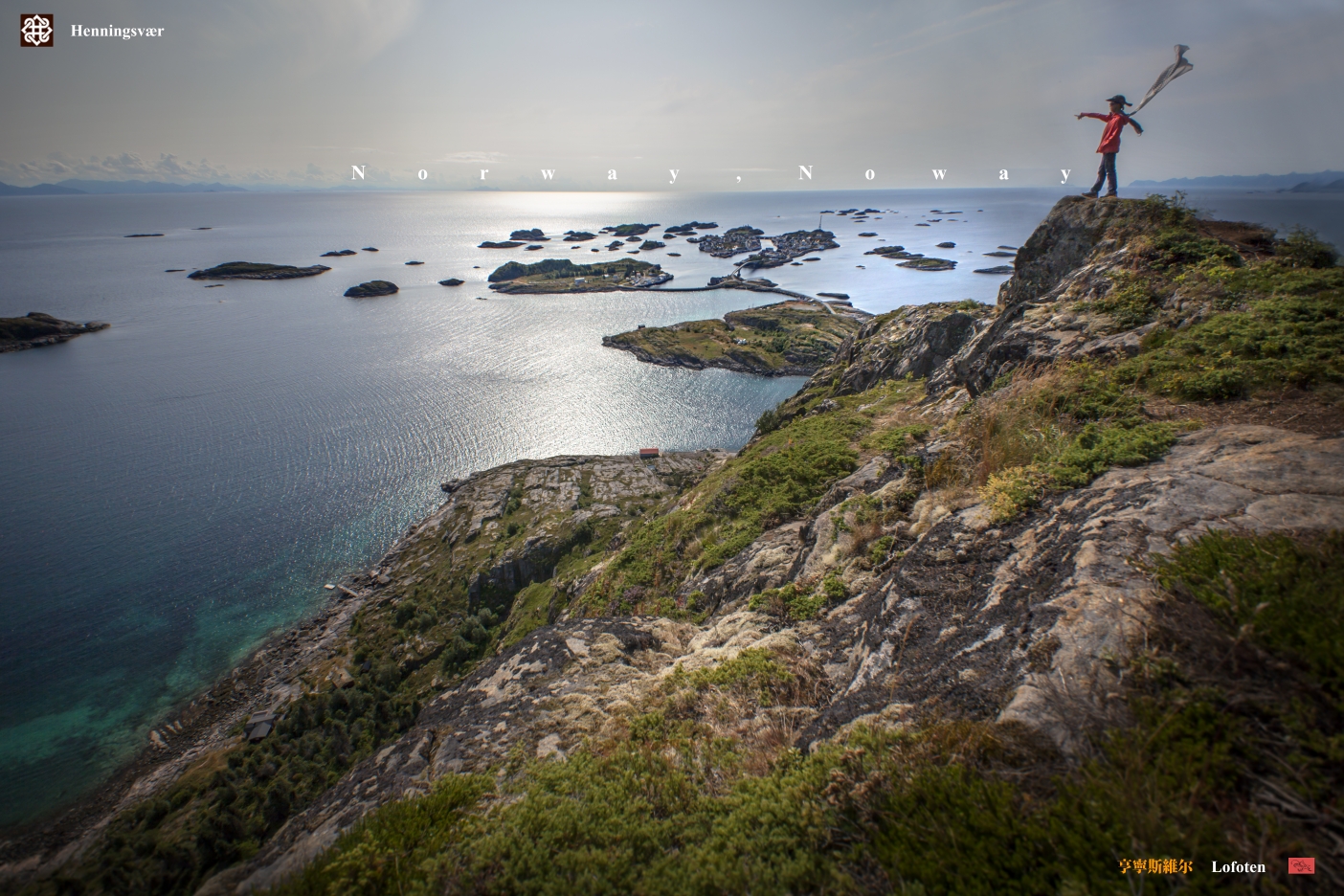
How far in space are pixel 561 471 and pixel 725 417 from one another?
2937cm

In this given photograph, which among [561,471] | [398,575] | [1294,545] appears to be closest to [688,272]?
[561,471]

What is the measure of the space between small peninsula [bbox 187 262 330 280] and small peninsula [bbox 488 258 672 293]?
200 ft

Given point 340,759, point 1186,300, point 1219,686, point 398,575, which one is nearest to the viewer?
point 1219,686

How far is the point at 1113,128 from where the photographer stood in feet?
56.9

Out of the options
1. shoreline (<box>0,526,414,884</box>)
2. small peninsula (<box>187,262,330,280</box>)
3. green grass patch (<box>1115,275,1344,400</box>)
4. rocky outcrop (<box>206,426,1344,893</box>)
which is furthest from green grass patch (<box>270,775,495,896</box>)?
small peninsula (<box>187,262,330,280</box>)

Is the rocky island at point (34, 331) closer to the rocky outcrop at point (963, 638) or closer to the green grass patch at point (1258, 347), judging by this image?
the rocky outcrop at point (963, 638)

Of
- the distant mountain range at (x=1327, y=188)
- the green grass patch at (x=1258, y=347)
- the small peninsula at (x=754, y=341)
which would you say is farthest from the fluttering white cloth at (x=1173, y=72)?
the distant mountain range at (x=1327, y=188)

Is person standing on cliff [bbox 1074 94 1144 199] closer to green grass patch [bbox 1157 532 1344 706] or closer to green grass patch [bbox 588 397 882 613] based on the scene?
green grass patch [bbox 588 397 882 613]

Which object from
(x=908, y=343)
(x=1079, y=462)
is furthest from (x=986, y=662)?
(x=908, y=343)

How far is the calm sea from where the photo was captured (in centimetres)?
3459

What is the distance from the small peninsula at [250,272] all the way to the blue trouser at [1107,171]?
193915mm

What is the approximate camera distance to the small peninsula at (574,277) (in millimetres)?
147125

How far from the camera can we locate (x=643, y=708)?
827cm

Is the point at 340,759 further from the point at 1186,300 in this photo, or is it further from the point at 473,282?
the point at 473,282
